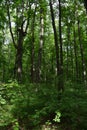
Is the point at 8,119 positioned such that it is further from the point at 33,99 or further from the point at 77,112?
the point at 77,112

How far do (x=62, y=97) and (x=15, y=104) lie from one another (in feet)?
6.59

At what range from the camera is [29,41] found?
23.6m

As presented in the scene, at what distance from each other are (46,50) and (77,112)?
86.5ft

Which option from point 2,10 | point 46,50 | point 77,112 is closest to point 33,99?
point 77,112

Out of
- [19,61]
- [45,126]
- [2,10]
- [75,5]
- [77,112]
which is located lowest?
[45,126]

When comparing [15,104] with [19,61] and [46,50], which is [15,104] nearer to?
[19,61]

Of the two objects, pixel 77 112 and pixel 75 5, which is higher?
pixel 75 5

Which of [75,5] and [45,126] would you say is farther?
[75,5]

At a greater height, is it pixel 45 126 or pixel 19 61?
pixel 19 61

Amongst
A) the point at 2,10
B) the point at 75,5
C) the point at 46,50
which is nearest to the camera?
the point at 2,10

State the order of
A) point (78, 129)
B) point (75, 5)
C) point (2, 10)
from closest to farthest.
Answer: point (78, 129) → point (2, 10) → point (75, 5)

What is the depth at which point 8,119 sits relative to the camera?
8.10m

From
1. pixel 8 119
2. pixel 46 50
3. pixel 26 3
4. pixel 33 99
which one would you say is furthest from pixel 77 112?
pixel 46 50

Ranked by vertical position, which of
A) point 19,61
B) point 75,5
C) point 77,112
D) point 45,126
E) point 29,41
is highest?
point 75,5
